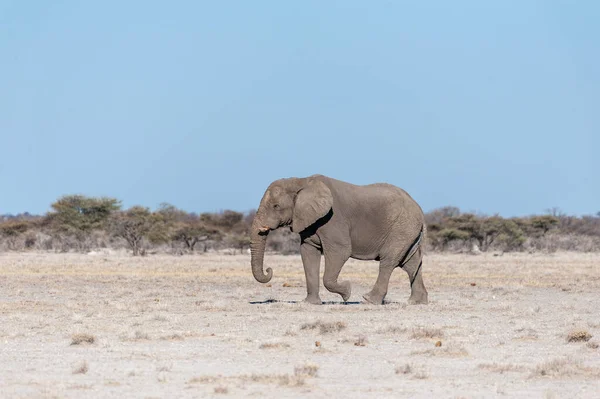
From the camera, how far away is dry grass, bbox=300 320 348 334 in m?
16.2

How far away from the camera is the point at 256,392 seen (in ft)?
35.8

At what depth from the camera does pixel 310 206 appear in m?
20.3

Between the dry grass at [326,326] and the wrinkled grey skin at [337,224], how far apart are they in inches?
156

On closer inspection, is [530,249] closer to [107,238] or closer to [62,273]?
[107,238]

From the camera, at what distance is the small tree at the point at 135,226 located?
60.0 meters

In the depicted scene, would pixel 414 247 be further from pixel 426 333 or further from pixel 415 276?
pixel 426 333

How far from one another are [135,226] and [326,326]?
150 feet

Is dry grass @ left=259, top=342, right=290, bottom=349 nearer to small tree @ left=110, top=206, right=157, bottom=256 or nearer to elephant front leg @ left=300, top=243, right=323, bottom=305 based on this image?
elephant front leg @ left=300, top=243, right=323, bottom=305

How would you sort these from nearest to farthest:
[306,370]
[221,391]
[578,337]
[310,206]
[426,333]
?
[221,391] → [306,370] → [578,337] → [426,333] → [310,206]

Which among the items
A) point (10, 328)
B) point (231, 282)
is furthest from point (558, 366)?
point (231, 282)

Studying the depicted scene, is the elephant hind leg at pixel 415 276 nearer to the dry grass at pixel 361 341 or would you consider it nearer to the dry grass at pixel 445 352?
the dry grass at pixel 361 341

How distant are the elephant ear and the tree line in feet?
125

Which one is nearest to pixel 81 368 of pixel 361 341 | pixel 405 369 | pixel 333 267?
pixel 405 369

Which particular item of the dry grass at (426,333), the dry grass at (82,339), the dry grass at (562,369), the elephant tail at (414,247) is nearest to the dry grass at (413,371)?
the dry grass at (562,369)
